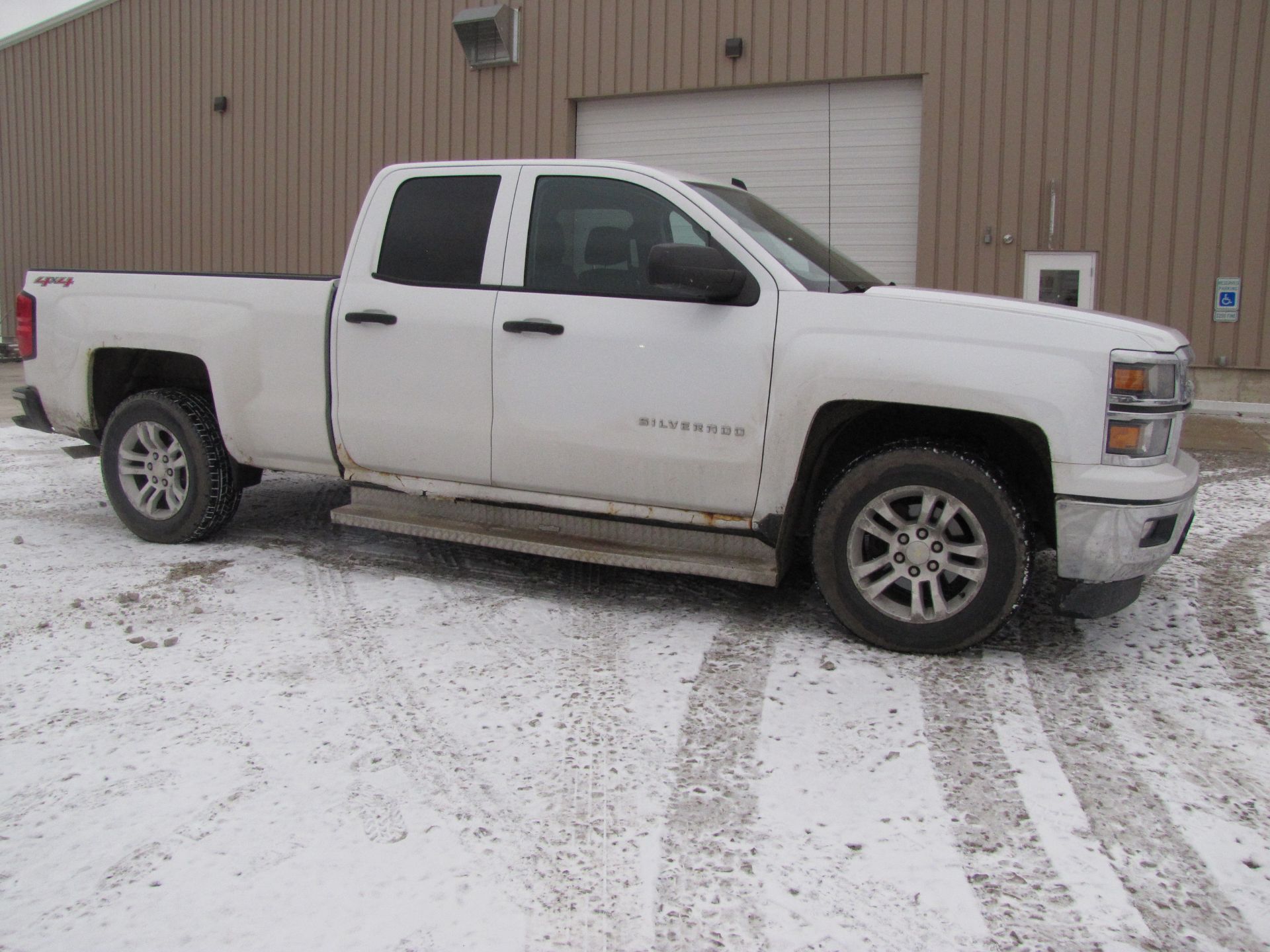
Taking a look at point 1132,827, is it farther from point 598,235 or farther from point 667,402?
point 598,235

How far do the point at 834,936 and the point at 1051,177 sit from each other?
37.8 feet

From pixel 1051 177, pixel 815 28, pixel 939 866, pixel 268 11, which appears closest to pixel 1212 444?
pixel 1051 177

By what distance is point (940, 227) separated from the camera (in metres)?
12.6

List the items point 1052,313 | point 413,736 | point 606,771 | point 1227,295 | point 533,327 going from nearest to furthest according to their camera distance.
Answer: point 606,771, point 413,736, point 1052,313, point 533,327, point 1227,295

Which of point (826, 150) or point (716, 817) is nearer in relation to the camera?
point (716, 817)

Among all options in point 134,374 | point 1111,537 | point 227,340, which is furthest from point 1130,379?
point 134,374

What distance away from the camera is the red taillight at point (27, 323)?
579 centimetres

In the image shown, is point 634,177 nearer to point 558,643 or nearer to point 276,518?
point 558,643

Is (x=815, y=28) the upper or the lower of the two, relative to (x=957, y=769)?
upper

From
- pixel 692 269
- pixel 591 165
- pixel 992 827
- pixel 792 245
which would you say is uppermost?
pixel 591 165

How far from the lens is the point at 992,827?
2.81 metres

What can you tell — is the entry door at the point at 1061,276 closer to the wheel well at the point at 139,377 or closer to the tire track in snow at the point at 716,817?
the wheel well at the point at 139,377

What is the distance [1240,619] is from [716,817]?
2.94 metres

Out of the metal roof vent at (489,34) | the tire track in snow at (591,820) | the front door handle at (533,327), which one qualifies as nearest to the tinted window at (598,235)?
the front door handle at (533,327)
